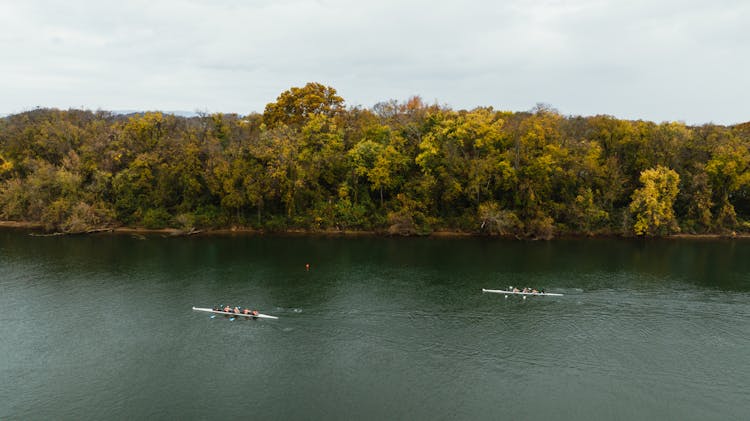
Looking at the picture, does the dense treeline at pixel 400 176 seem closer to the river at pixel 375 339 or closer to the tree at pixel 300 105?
the tree at pixel 300 105

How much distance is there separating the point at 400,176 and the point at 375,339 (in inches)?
1901

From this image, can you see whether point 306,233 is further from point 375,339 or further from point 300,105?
point 375,339

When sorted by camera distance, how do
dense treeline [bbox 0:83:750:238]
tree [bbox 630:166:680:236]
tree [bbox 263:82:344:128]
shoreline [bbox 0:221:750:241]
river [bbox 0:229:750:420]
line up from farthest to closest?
tree [bbox 263:82:344:128]
shoreline [bbox 0:221:750:241]
dense treeline [bbox 0:83:750:238]
tree [bbox 630:166:680:236]
river [bbox 0:229:750:420]

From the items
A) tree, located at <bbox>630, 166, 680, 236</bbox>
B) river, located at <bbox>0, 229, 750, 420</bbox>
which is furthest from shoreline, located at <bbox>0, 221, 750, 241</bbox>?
river, located at <bbox>0, 229, 750, 420</bbox>

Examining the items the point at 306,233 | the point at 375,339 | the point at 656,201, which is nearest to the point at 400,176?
the point at 306,233

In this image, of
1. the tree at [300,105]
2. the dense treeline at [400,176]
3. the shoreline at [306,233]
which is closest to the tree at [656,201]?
the dense treeline at [400,176]

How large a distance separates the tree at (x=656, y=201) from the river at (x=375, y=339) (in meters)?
12.3

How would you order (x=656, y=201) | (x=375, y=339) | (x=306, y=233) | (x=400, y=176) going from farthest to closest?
(x=306, y=233), (x=400, y=176), (x=656, y=201), (x=375, y=339)

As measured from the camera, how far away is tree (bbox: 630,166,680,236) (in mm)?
75312

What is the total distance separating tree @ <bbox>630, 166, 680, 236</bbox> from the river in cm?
1226

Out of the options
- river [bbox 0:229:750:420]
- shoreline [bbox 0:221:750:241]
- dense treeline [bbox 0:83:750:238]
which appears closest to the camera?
river [bbox 0:229:750:420]

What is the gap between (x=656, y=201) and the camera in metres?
75.0

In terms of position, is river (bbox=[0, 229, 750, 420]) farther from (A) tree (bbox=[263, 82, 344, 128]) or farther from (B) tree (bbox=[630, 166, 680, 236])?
(A) tree (bbox=[263, 82, 344, 128])

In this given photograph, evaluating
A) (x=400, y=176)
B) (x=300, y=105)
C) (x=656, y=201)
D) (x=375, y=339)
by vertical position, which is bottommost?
(x=375, y=339)
